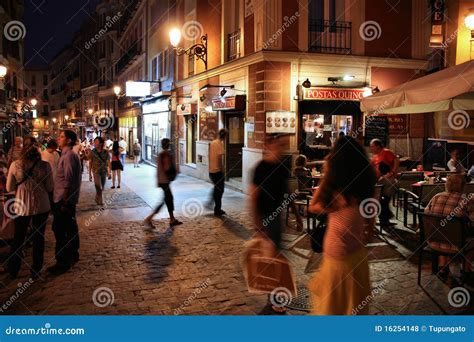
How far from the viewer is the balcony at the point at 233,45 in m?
14.9

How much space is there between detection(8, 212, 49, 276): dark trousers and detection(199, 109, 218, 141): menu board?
1052 centimetres

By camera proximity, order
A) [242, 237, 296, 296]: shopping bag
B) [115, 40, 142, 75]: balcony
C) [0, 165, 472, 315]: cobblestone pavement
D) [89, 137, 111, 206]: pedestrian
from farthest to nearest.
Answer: [115, 40, 142, 75]: balcony
[89, 137, 111, 206]: pedestrian
[0, 165, 472, 315]: cobblestone pavement
[242, 237, 296, 296]: shopping bag

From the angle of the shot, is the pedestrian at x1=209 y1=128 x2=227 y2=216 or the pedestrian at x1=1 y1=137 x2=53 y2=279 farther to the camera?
the pedestrian at x1=209 y1=128 x2=227 y2=216

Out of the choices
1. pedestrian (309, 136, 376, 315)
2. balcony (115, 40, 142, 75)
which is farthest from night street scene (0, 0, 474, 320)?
balcony (115, 40, 142, 75)

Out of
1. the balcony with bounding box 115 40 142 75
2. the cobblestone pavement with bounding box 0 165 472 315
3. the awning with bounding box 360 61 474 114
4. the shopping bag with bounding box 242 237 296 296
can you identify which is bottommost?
the cobblestone pavement with bounding box 0 165 472 315

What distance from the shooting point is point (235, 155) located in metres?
15.8

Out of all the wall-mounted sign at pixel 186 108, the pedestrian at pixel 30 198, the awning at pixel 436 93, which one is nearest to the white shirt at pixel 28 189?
the pedestrian at pixel 30 198

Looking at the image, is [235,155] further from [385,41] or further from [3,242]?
[3,242]

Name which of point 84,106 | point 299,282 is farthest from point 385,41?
point 84,106

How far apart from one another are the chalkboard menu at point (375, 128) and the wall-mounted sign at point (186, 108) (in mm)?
7580

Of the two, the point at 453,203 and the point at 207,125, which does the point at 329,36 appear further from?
the point at 453,203

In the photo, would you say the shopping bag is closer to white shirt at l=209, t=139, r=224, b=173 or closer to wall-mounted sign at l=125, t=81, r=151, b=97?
white shirt at l=209, t=139, r=224, b=173

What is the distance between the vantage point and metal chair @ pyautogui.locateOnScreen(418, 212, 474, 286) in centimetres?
533

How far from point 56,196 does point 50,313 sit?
82.5 inches
